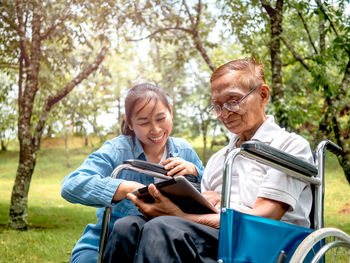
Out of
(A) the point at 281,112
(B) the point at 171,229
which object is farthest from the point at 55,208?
(B) the point at 171,229

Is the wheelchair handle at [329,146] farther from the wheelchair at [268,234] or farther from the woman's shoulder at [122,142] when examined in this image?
the woman's shoulder at [122,142]

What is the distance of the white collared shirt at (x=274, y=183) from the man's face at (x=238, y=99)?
0.06m

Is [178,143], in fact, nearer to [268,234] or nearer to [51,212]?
[268,234]

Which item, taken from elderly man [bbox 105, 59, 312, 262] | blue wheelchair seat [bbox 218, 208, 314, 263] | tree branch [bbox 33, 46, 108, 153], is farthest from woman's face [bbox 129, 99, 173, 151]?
tree branch [bbox 33, 46, 108, 153]

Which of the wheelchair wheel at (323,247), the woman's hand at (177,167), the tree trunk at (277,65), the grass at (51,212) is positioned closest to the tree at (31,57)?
the grass at (51,212)

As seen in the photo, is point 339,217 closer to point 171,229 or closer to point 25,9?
point 25,9

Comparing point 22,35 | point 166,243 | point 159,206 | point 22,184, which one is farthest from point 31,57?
point 166,243

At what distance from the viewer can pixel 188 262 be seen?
5.14 feet

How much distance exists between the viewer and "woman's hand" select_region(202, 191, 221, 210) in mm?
2170

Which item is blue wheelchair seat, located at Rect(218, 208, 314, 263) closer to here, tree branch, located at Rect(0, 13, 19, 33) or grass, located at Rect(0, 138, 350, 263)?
grass, located at Rect(0, 138, 350, 263)

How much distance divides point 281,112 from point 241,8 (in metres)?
2.35

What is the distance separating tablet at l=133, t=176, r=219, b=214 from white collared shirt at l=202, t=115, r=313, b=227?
188mm

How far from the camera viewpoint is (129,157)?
242cm

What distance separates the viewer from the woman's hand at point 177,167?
7.46 ft
